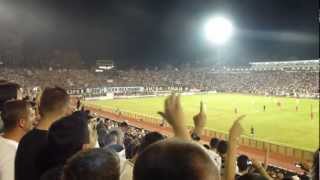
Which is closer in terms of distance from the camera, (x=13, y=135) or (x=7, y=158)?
(x=7, y=158)

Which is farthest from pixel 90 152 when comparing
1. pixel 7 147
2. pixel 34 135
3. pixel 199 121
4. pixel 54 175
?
pixel 7 147

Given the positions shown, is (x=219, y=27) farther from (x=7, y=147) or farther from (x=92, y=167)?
(x=92, y=167)

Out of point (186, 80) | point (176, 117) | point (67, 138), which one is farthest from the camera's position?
point (186, 80)

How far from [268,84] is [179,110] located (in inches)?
3414

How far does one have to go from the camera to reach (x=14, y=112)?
472 centimetres

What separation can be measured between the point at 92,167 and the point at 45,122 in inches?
83.5

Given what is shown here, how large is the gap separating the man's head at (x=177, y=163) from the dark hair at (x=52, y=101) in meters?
2.71

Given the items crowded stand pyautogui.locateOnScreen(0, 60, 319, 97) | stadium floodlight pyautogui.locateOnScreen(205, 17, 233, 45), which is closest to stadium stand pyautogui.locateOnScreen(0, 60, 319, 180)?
stadium floodlight pyautogui.locateOnScreen(205, 17, 233, 45)

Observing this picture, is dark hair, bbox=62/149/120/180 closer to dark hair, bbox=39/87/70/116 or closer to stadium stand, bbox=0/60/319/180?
stadium stand, bbox=0/60/319/180

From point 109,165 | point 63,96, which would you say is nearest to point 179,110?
point 109,165

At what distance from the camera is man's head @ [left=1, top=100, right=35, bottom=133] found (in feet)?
15.5

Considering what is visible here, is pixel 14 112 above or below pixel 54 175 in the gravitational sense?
above

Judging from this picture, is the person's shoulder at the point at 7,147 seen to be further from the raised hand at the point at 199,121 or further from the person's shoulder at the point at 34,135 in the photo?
the raised hand at the point at 199,121

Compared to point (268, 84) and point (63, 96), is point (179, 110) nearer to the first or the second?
point (63, 96)
